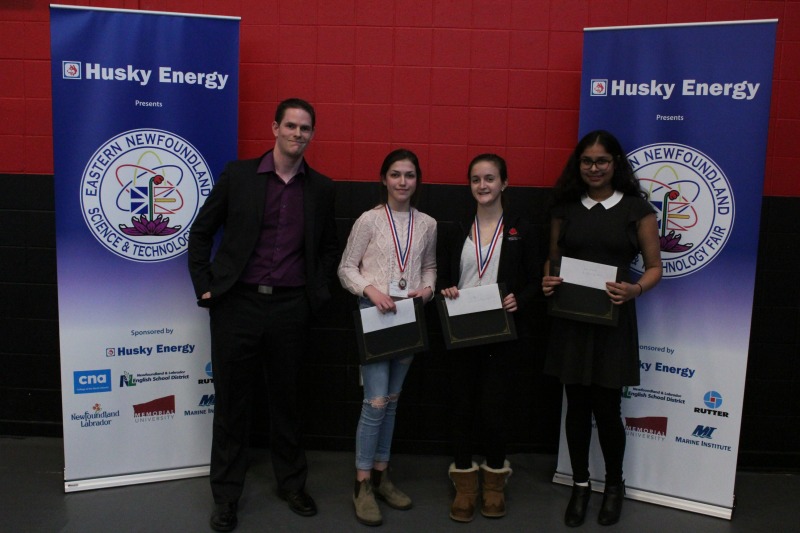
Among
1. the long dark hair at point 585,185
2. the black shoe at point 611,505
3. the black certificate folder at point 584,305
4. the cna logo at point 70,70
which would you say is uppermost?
the cna logo at point 70,70

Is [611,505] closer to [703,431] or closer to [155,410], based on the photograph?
[703,431]

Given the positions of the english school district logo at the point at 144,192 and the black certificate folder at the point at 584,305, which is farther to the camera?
the english school district logo at the point at 144,192

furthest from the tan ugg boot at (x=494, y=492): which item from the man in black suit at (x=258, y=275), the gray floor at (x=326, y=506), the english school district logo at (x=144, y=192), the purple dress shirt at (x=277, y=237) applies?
the english school district logo at (x=144, y=192)

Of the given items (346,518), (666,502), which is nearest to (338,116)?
(346,518)

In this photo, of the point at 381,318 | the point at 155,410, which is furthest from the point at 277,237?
the point at 155,410

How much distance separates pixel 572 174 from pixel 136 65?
6.77ft

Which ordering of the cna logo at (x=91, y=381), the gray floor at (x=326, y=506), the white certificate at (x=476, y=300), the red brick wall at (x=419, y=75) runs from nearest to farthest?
the white certificate at (x=476, y=300)
the gray floor at (x=326, y=506)
the cna logo at (x=91, y=381)
the red brick wall at (x=419, y=75)

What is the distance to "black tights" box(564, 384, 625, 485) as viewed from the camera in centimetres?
262

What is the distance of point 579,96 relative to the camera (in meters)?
3.13

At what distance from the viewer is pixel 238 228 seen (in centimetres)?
247

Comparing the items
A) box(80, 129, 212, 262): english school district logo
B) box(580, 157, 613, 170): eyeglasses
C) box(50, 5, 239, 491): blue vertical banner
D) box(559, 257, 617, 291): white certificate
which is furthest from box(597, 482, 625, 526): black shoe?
box(80, 129, 212, 262): english school district logo

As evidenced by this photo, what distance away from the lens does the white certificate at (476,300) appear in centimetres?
246

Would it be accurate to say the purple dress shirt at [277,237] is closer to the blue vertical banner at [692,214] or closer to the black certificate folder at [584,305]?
the black certificate folder at [584,305]

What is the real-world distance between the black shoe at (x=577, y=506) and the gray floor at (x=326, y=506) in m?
0.04
